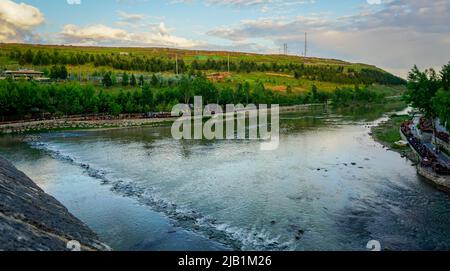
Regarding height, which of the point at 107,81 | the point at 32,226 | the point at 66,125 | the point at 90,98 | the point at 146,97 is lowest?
the point at 66,125

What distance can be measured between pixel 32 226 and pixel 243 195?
63.4 feet

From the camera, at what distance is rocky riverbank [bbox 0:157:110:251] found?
11781 millimetres

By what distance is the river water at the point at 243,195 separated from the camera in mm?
22562

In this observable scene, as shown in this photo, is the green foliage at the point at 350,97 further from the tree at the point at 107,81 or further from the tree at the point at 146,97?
the tree at the point at 107,81

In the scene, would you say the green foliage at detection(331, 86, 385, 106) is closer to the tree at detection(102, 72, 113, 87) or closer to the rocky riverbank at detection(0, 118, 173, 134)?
the tree at detection(102, 72, 113, 87)

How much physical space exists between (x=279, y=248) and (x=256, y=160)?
2459cm

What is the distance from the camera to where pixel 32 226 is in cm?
1393

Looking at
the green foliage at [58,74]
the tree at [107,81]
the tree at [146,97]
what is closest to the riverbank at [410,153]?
the tree at [146,97]

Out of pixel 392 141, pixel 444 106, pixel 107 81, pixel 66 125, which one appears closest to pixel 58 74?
pixel 107 81

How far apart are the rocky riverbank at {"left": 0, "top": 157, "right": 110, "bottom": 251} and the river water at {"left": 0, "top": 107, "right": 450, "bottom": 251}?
4902 mm

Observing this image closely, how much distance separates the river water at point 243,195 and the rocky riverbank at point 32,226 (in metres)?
4.90

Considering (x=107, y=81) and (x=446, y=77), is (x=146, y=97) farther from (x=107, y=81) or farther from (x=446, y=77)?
(x=446, y=77)

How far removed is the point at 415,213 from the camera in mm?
26156
